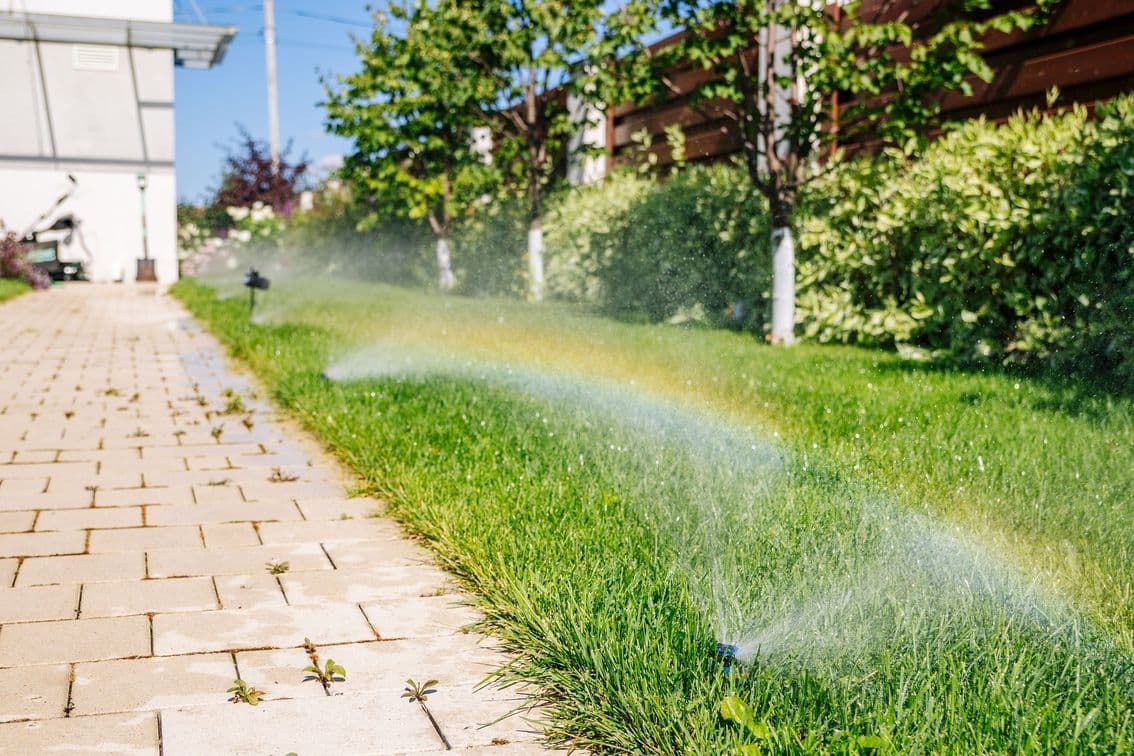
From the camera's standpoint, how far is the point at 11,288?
16.2 meters

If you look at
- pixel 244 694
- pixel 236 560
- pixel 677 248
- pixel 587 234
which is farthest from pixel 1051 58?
pixel 244 694

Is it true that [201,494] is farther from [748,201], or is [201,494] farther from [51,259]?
[51,259]

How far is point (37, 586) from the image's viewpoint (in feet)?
9.80

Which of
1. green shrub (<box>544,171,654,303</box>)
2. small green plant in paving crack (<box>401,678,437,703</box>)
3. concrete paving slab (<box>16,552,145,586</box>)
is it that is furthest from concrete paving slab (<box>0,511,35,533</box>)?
green shrub (<box>544,171,654,303</box>)

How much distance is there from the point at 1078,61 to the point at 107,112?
22072 mm

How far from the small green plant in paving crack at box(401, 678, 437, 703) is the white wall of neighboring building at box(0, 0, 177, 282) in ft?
77.4

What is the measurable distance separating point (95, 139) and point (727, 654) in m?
24.7

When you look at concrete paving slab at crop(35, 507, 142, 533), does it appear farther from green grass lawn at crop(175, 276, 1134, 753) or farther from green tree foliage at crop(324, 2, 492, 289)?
green tree foliage at crop(324, 2, 492, 289)

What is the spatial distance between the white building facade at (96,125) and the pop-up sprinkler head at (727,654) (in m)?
23.4

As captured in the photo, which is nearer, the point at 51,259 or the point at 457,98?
the point at 457,98

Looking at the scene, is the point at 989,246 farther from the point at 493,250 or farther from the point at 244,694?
the point at 493,250

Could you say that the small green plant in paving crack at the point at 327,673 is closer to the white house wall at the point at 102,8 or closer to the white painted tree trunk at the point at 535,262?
the white painted tree trunk at the point at 535,262

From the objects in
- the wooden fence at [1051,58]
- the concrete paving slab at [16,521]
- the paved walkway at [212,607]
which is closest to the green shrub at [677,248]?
the wooden fence at [1051,58]

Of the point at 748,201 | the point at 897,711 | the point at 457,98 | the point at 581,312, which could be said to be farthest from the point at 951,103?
the point at 897,711
